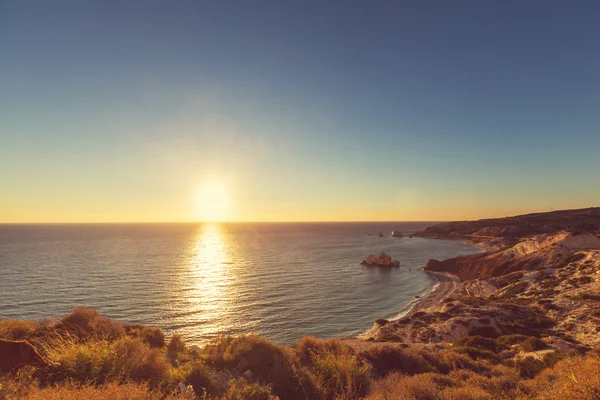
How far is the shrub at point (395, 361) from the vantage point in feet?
44.6

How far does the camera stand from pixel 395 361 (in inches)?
560

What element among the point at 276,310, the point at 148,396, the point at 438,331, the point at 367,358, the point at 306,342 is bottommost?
the point at 276,310

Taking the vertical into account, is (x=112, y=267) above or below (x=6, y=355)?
below

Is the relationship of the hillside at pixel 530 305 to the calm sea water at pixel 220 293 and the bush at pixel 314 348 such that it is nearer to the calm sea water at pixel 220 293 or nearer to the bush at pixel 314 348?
the calm sea water at pixel 220 293

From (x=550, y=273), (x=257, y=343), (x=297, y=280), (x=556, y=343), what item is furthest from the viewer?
(x=297, y=280)

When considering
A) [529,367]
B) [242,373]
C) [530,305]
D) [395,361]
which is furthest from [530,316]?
[242,373]

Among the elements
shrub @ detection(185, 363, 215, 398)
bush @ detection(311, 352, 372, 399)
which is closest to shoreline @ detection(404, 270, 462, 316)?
bush @ detection(311, 352, 372, 399)

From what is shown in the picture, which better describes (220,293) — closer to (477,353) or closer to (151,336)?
(151,336)

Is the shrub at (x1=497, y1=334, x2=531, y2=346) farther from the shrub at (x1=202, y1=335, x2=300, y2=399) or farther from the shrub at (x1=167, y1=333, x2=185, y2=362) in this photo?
the shrub at (x1=167, y1=333, x2=185, y2=362)

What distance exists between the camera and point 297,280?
2653 inches

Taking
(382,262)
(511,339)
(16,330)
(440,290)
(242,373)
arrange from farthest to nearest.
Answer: (382,262), (440,290), (511,339), (16,330), (242,373)

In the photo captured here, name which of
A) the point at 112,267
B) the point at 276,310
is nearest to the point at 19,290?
the point at 112,267

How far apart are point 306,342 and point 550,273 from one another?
57552mm

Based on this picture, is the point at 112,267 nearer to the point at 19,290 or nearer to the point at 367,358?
the point at 19,290
